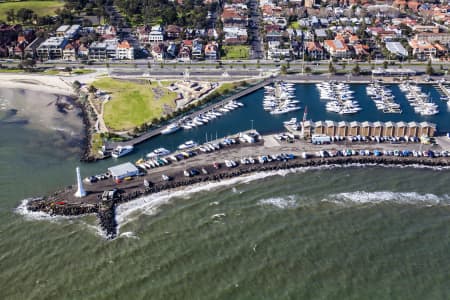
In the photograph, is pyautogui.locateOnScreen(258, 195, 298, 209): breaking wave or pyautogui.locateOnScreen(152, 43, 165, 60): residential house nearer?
pyautogui.locateOnScreen(258, 195, 298, 209): breaking wave

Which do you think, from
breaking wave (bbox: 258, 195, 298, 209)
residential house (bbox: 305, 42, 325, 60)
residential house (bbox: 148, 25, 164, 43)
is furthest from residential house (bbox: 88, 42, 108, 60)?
breaking wave (bbox: 258, 195, 298, 209)

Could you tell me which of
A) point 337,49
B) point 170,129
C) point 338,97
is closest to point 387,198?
point 170,129

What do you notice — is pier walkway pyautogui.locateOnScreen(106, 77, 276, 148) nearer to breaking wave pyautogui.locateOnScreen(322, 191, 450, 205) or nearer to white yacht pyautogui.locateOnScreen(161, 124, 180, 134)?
white yacht pyautogui.locateOnScreen(161, 124, 180, 134)

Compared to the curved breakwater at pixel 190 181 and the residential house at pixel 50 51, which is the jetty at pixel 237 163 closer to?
the curved breakwater at pixel 190 181

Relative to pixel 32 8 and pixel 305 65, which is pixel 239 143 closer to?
pixel 305 65

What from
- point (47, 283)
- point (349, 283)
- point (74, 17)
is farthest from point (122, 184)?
point (74, 17)

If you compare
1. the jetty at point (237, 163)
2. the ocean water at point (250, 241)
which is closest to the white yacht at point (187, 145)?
the jetty at point (237, 163)
